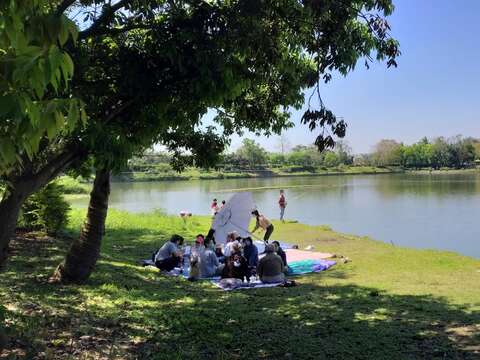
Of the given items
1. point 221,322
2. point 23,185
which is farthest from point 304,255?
point 23,185

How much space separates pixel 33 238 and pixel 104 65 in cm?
861

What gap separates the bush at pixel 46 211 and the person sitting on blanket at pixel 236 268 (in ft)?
18.6

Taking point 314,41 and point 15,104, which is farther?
point 314,41

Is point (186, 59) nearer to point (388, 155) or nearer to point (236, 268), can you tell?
point (236, 268)

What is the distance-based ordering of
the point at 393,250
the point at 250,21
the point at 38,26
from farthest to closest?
the point at 393,250, the point at 250,21, the point at 38,26

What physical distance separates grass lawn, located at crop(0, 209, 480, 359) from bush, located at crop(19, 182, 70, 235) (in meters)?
2.05

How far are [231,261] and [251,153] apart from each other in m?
101

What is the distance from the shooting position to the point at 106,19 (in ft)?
20.1

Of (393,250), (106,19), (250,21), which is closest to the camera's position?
(250,21)

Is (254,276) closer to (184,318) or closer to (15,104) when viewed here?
(184,318)

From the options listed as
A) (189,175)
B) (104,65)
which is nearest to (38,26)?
(104,65)

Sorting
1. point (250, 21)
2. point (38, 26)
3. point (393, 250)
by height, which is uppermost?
point (250, 21)

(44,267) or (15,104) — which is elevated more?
(15,104)

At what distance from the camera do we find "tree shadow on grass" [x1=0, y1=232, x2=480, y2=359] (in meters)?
A: 5.32
